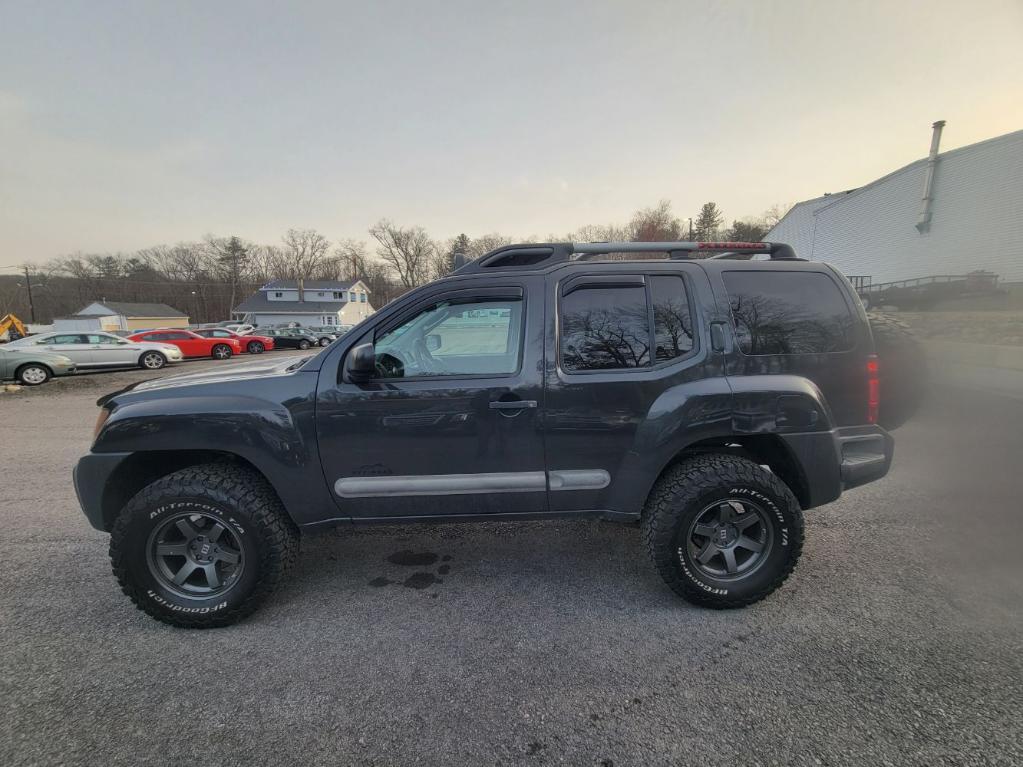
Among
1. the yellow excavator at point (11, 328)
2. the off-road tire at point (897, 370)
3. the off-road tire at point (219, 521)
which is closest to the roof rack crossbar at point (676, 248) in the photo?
the off-road tire at point (897, 370)

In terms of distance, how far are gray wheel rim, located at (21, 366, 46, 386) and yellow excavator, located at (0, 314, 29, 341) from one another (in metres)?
20.8

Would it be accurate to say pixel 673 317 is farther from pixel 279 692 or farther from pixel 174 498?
pixel 174 498

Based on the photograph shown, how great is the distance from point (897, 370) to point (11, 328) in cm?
4197

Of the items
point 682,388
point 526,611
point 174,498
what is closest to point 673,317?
point 682,388

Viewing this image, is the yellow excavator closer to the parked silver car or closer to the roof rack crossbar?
the parked silver car

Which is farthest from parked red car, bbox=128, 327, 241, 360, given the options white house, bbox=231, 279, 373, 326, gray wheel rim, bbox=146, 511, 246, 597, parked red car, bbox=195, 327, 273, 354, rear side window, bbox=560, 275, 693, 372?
white house, bbox=231, 279, 373, 326

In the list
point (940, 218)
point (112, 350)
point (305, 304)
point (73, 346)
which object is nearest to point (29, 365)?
point (73, 346)

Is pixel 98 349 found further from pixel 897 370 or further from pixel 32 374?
pixel 897 370

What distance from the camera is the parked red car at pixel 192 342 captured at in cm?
1984

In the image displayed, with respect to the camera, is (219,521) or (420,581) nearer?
(219,521)

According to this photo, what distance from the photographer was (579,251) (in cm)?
277

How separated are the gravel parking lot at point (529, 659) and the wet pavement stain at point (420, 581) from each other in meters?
0.02

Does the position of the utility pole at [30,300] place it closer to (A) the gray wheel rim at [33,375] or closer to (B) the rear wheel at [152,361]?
(B) the rear wheel at [152,361]

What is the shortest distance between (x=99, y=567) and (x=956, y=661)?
16.7 ft
